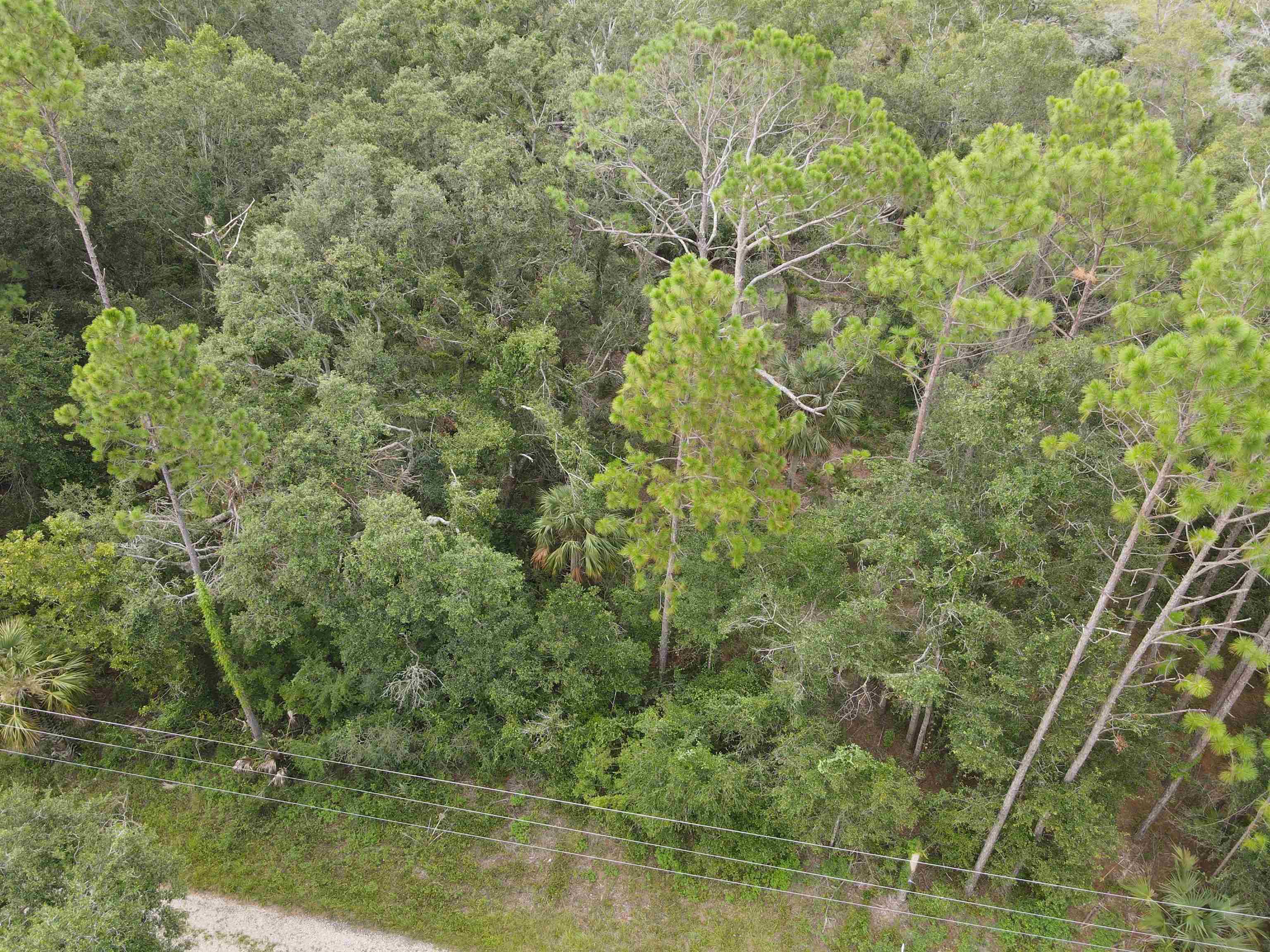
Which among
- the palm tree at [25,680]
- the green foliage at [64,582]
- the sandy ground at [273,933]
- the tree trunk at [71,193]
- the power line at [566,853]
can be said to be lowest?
the sandy ground at [273,933]

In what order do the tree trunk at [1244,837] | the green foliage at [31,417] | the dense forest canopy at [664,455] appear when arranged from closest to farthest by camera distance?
the tree trunk at [1244,837]
the dense forest canopy at [664,455]
the green foliage at [31,417]

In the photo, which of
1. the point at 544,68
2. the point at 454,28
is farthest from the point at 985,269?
the point at 454,28

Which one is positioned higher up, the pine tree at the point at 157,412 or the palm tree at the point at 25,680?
the pine tree at the point at 157,412

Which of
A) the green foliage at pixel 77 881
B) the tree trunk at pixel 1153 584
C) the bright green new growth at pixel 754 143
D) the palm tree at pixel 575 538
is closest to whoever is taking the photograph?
the green foliage at pixel 77 881

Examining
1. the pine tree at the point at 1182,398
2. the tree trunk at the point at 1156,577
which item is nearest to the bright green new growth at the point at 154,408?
the pine tree at the point at 1182,398

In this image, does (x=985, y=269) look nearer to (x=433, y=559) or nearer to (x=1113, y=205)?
(x=1113, y=205)

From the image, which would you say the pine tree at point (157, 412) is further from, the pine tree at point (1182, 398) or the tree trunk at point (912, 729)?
A: the tree trunk at point (912, 729)

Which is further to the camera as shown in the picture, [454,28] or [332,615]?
[454,28]
